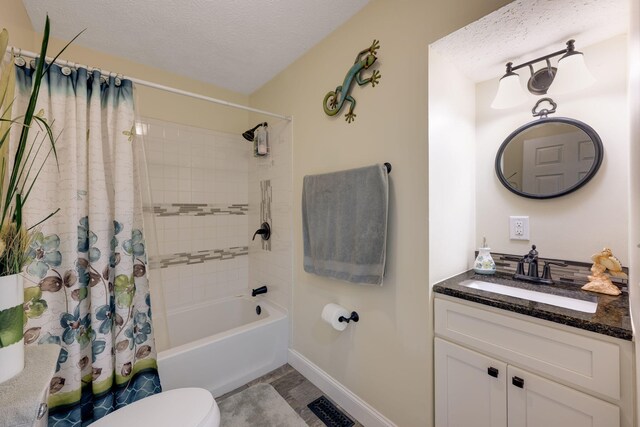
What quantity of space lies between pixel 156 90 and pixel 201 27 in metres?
0.82

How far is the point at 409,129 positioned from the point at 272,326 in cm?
168

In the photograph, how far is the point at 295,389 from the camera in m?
1.79

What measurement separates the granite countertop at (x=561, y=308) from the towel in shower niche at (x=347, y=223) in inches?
14.2

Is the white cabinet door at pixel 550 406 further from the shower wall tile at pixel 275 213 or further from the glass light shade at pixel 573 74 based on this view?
the shower wall tile at pixel 275 213

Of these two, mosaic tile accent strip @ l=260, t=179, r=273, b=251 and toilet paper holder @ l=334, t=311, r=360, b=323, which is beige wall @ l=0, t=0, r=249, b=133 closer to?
mosaic tile accent strip @ l=260, t=179, r=273, b=251

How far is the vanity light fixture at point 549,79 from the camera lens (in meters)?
1.14

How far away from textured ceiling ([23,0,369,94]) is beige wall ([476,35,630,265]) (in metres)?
1.14

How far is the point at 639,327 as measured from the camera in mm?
661

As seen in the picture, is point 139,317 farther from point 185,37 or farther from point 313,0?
point 313,0

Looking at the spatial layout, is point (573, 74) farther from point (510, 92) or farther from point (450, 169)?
point (450, 169)

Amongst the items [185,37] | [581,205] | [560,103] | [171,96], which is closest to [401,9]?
[560,103]

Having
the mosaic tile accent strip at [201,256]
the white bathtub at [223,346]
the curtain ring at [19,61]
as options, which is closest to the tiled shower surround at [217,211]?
the mosaic tile accent strip at [201,256]

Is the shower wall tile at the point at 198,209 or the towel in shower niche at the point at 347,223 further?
the shower wall tile at the point at 198,209

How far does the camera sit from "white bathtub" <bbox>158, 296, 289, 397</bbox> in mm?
1600
